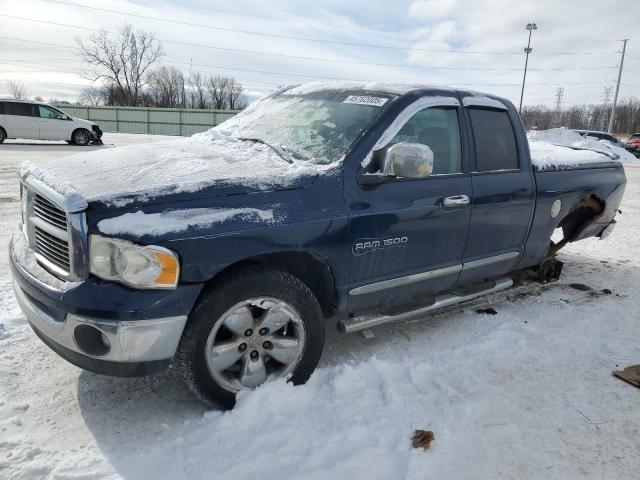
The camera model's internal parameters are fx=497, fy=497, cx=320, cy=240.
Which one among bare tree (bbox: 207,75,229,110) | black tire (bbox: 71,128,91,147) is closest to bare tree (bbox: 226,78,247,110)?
bare tree (bbox: 207,75,229,110)

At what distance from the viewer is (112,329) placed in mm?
2303

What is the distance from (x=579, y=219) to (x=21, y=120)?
19941mm

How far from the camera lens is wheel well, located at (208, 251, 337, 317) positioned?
2.81m

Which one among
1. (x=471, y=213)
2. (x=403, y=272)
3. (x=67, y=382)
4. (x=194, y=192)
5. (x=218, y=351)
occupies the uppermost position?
(x=194, y=192)

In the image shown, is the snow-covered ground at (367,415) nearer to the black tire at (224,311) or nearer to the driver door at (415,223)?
the black tire at (224,311)

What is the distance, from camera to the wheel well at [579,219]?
5101 mm

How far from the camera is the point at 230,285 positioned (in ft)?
8.42

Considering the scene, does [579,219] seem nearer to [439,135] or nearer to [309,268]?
[439,135]

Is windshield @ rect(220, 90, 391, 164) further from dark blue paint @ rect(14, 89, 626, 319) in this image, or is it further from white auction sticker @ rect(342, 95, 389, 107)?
dark blue paint @ rect(14, 89, 626, 319)

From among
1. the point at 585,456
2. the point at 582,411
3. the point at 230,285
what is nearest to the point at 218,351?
the point at 230,285

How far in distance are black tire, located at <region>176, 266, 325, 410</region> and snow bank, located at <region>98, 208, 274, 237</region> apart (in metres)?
0.32

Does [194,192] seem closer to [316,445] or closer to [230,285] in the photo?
[230,285]

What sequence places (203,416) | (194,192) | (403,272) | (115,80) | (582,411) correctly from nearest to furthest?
(194,192) → (203,416) → (582,411) → (403,272) → (115,80)

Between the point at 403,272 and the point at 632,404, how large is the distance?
1609 mm
